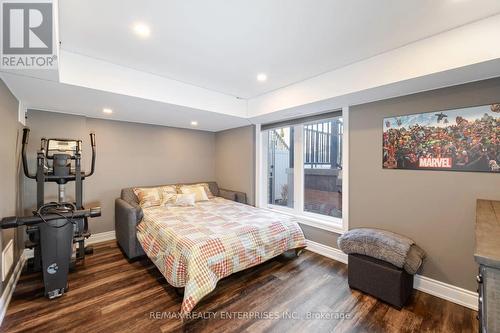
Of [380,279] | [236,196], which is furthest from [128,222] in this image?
[380,279]

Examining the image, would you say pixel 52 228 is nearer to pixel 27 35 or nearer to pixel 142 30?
pixel 27 35

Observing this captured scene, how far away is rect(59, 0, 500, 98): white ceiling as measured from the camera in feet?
4.97

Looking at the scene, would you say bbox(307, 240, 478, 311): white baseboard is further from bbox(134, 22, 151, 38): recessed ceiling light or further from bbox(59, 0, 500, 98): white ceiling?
bbox(134, 22, 151, 38): recessed ceiling light

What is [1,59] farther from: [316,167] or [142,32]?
[316,167]

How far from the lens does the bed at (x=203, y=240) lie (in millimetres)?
1993

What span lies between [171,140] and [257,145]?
1.80 m

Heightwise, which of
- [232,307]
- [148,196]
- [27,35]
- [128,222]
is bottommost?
[232,307]

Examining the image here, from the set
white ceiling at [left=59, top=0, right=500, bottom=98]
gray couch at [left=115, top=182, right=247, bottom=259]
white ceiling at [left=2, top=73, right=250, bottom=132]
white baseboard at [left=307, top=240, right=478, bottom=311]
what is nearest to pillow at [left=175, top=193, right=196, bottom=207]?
gray couch at [left=115, top=182, right=247, bottom=259]

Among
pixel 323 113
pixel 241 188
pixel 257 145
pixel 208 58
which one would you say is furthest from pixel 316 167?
pixel 208 58

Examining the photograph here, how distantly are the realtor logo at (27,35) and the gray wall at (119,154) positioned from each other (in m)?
1.73

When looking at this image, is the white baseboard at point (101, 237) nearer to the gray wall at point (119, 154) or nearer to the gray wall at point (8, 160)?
the gray wall at point (119, 154)

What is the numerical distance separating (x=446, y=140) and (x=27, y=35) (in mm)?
3695

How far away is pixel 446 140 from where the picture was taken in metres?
2.12

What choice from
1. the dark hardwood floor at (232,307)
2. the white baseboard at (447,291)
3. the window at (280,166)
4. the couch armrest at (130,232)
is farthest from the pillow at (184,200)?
the white baseboard at (447,291)
